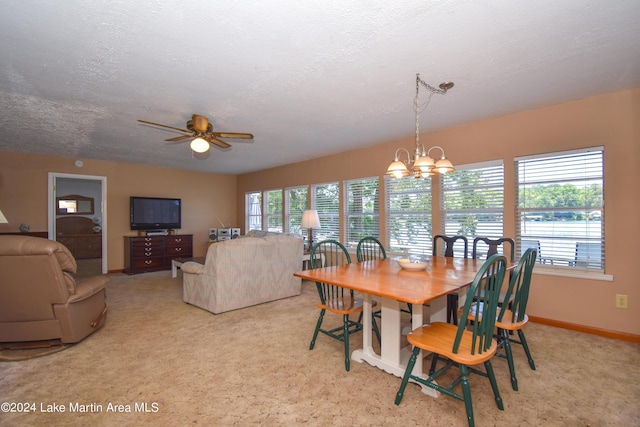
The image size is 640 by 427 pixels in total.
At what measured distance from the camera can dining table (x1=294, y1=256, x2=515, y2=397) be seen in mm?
1853

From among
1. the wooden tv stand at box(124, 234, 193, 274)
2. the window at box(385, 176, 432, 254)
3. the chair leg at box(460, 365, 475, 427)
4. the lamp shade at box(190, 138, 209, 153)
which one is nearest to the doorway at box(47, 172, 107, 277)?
the wooden tv stand at box(124, 234, 193, 274)

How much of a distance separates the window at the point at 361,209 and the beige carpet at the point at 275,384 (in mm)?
2431

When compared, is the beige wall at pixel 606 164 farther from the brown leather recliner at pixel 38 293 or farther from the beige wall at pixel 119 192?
the beige wall at pixel 119 192

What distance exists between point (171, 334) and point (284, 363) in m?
1.41

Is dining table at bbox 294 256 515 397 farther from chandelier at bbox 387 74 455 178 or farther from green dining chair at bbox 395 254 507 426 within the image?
chandelier at bbox 387 74 455 178

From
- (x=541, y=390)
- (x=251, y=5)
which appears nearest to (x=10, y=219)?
(x=251, y=5)

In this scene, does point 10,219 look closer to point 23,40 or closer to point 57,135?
point 57,135

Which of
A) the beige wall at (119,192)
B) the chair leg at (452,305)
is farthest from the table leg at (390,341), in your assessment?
the beige wall at (119,192)

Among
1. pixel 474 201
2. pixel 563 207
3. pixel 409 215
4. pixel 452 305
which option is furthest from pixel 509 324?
pixel 409 215

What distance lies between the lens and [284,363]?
2422 mm

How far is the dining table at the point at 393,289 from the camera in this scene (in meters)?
1.85

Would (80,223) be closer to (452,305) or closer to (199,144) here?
(199,144)

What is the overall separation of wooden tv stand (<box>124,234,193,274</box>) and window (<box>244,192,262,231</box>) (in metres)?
1.56

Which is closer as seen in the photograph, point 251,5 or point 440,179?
point 251,5
